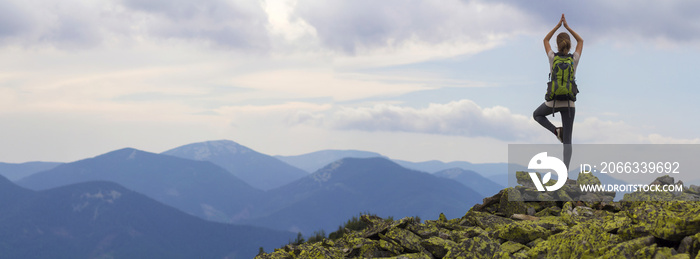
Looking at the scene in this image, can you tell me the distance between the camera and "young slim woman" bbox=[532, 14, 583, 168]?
17.9 metres

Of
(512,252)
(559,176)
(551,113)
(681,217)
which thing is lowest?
(512,252)

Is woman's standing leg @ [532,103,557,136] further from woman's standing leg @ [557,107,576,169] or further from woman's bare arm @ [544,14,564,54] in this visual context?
woman's bare arm @ [544,14,564,54]

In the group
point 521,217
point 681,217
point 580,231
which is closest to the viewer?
point 681,217

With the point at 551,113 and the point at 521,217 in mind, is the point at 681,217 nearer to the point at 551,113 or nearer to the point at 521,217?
the point at 521,217

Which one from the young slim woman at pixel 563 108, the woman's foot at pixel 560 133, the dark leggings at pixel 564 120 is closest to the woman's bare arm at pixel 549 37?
the young slim woman at pixel 563 108

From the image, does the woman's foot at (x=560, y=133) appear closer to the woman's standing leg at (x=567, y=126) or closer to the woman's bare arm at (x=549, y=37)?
the woman's standing leg at (x=567, y=126)

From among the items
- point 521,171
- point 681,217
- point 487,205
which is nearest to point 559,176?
point 521,171

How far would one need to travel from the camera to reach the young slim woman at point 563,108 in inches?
704

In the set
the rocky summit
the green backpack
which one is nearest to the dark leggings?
the green backpack

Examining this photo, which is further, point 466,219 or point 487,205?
point 487,205

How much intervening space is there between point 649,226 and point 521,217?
548cm

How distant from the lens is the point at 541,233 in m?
13.9

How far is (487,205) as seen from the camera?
62.6ft

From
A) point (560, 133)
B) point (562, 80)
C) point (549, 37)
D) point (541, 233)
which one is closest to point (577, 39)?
point (549, 37)
